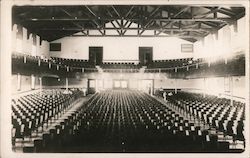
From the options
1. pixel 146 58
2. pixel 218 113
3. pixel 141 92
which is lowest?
pixel 218 113

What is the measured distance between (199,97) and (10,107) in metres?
3.06

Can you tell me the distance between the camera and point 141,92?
5270 mm

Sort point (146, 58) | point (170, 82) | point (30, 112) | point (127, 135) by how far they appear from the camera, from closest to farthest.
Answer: point (127, 135), point (30, 112), point (170, 82), point (146, 58)

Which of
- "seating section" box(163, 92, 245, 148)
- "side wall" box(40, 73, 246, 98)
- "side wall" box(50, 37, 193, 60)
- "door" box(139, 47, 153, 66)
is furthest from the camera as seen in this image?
"door" box(139, 47, 153, 66)

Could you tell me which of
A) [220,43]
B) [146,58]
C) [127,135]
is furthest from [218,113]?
[146,58]

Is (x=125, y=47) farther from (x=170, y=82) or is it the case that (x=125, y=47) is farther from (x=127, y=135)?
(x=127, y=135)

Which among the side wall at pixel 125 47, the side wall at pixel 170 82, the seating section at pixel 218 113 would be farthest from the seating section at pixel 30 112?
the seating section at pixel 218 113

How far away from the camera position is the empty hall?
10.5ft

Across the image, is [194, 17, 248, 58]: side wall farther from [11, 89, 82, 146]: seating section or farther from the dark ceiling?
[11, 89, 82, 146]: seating section

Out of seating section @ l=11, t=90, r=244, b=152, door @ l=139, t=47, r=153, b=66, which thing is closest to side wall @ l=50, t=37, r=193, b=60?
door @ l=139, t=47, r=153, b=66

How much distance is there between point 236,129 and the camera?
149 inches

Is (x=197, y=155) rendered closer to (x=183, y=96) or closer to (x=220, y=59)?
(x=220, y=59)

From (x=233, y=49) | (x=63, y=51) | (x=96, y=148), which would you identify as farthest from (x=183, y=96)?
(x=63, y=51)

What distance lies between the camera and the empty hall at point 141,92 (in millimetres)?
3191
